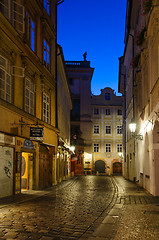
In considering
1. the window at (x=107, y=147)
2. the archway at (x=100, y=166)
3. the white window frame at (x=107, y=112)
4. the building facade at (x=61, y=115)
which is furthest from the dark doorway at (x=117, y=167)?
the building facade at (x=61, y=115)

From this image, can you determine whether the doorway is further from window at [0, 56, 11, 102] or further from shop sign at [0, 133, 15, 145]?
window at [0, 56, 11, 102]

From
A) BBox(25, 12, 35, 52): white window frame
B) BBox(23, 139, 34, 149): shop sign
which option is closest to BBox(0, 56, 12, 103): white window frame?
BBox(23, 139, 34, 149): shop sign

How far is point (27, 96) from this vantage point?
18500 mm

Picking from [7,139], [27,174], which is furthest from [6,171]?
[27,174]

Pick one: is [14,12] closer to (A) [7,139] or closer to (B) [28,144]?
(A) [7,139]

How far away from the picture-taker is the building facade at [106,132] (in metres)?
59.9

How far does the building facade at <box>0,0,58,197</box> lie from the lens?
15.1m

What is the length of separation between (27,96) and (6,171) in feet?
16.2

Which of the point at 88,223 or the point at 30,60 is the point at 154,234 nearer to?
the point at 88,223

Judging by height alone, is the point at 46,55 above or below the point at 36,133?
above

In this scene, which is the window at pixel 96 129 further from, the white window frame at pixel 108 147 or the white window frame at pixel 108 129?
the white window frame at pixel 108 147

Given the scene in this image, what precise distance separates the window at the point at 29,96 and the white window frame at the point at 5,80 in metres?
2.54

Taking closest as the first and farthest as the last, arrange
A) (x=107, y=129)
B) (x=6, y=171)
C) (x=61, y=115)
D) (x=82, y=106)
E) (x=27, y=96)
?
(x=6, y=171), (x=27, y=96), (x=61, y=115), (x=82, y=106), (x=107, y=129)

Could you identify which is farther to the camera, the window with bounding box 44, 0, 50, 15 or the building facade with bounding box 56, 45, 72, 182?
the building facade with bounding box 56, 45, 72, 182
